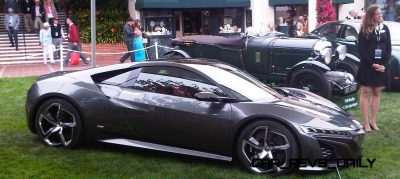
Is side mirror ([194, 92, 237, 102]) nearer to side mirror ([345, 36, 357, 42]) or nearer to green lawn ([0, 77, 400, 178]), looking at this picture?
green lawn ([0, 77, 400, 178])

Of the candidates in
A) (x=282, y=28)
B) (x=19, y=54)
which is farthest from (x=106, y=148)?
(x=282, y=28)

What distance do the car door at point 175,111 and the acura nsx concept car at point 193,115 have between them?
0.4 inches

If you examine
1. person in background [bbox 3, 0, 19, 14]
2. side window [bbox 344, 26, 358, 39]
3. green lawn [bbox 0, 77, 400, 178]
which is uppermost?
person in background [bbox 3, 0, 19, 14]

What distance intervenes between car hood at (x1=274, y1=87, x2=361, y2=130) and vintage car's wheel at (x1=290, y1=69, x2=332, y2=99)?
2859mm

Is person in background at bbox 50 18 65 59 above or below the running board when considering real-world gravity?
above

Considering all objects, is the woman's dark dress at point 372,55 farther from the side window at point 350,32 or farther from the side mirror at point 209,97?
the side window at point 350,32

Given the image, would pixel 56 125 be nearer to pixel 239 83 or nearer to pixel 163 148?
pixel 163 148

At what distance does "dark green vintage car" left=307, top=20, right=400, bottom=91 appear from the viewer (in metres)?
11.0

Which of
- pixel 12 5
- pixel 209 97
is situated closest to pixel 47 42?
pixel 12 5

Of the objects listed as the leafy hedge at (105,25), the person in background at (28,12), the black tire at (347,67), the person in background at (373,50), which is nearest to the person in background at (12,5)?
the person in background at (28,12)

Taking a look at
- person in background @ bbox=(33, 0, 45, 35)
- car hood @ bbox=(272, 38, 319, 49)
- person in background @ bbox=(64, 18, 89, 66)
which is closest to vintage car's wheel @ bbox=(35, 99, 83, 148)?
car hood @ bbox=(272, 38, 319, 49)

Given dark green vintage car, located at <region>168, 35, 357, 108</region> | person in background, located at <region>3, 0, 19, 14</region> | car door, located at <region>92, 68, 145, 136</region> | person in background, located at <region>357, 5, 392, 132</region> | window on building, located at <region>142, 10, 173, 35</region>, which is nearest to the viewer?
car door, located at <region>92, 68, 145, 136</region>

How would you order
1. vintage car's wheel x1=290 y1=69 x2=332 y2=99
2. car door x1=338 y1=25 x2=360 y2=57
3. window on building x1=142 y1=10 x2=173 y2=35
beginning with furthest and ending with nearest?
window on building x1=142 y1=10 x2=173 y2=35
car door x1=338 y1=25 x2=360 y2=57
vintage car's wheel x1=290 y1=69 x2=332 y2=99

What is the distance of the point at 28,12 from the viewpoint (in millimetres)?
21891
